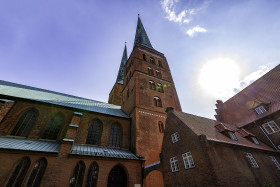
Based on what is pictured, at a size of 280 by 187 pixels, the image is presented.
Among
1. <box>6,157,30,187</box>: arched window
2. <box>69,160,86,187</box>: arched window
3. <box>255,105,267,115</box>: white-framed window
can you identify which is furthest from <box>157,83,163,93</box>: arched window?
<box>6,157,30,187</box>: arched window

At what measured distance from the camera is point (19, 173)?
9031 mm

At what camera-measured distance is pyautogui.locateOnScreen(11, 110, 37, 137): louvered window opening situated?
12.1 meters

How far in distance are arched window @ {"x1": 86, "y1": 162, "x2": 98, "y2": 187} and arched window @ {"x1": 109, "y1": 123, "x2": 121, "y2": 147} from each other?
3.94 m

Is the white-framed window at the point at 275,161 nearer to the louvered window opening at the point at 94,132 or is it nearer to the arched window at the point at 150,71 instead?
the louvered window opening at the point at 94,132

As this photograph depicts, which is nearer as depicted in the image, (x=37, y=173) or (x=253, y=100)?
(x=37, y=173)

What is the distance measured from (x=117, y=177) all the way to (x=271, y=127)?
58.0ft

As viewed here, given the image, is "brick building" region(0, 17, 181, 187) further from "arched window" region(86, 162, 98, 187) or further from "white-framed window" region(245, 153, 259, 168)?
"white-framed window" region(245, 153, 259, 168)

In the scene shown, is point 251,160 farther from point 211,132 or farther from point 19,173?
point 19,173

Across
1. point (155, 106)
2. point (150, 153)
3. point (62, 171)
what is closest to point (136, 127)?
point (150, 153)

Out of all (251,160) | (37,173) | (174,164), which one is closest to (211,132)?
(251,160)

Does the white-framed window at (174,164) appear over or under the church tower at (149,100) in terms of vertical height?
under

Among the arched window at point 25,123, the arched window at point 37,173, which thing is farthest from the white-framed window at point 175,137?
the arched window at point 25,123

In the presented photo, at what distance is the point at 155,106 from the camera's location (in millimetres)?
18734

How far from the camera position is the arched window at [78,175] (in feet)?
32.0
